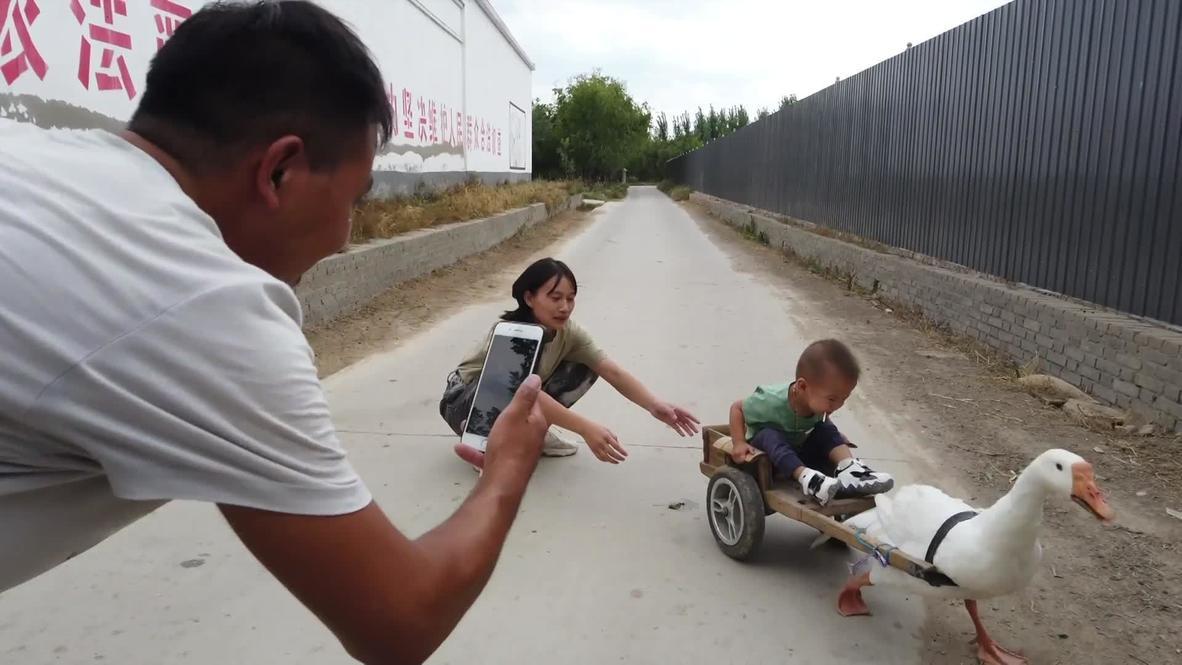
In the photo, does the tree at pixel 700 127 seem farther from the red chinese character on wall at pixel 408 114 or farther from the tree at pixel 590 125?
the red chinese character on wall at pixel 408 114

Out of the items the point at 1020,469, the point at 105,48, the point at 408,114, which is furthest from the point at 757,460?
the point at 408,114

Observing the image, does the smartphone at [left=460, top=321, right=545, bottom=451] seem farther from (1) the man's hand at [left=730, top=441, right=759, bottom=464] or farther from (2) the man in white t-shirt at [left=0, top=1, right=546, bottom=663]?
(2) the man in white t-shirt at [left=0, top=1, right=546, bottom=663]

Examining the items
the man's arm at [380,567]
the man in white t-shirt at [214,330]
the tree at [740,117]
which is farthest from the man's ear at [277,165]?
the tree at [740,117]

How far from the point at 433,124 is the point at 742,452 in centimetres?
1402

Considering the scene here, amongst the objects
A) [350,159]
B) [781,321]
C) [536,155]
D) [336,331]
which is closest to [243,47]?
[350,159]

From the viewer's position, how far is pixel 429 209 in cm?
1284

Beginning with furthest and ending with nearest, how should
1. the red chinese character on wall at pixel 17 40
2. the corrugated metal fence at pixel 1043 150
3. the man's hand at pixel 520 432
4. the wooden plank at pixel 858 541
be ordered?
the corrugated metal fence at pixel 1043 150 → the red chinese character on wall at pixel 17 40 → the wooden plank at pixel 858 541 → the man's hand at pixel 520 432

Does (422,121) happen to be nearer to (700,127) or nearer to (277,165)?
(277,165)

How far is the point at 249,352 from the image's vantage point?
3.32ft

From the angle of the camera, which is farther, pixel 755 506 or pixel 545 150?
pixel 545 150

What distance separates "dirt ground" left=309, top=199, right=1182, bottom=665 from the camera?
2.81 metres

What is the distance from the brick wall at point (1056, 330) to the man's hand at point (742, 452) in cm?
276

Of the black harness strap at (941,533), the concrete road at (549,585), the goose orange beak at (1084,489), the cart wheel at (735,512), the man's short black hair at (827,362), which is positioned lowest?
the concrete road at (549,585)

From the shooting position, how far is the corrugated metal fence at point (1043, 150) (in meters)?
5.40
